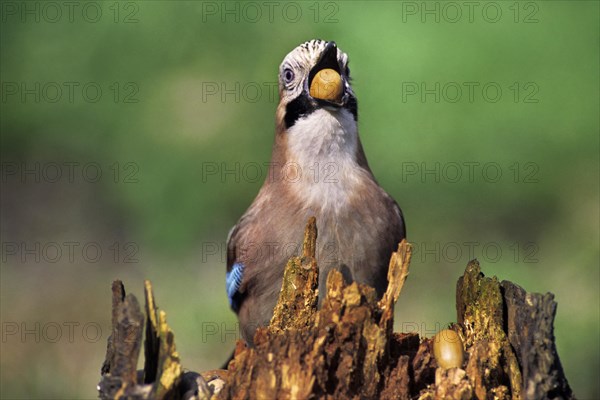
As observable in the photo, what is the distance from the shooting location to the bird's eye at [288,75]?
4797mm

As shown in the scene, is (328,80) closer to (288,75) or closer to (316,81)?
(316,81)

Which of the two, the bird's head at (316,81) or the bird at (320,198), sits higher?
the bird's head at (316,81)

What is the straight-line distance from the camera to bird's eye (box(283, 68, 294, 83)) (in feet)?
15.7

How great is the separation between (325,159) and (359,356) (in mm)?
1554

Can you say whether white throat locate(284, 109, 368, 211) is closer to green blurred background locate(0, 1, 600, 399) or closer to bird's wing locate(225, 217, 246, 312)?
bird's wing locate(225, 217, 246, 312)

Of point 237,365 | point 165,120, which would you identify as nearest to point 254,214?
point 237,365

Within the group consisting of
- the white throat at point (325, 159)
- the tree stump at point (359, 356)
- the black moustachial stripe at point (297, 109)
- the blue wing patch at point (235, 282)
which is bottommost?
the tree stump at point (359, 356)

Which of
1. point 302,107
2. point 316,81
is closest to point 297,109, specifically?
point 302,107

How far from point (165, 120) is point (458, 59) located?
2307 mm

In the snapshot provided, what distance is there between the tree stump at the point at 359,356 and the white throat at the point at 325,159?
938 millimetres

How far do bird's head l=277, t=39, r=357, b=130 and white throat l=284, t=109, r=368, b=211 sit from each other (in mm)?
46

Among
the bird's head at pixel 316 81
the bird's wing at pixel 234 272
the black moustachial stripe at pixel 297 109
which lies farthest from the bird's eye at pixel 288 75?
the bird's wing at pixel 234 272

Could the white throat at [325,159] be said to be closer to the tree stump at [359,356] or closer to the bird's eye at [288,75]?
the bird's eye at [288,75]

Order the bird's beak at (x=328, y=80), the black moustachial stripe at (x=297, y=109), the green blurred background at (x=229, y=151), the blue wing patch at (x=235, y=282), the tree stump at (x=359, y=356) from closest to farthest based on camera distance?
the tree stump at (x=359, y=356) < the bird's beak at (x=328, y=80) < the black moustachial stripe at (x=297, y=109) < the blue wing patch at (x=235, y=282) < the green blurred background at (x=229, y=151)
